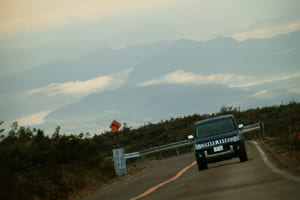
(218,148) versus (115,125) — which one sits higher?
(115,125)

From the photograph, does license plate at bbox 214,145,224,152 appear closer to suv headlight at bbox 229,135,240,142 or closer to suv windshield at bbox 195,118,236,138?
suv headlight at bbox 229,135,240,142

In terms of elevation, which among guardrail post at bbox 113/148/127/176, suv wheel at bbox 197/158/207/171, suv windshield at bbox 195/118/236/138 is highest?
suv windshield at bbox 195/118/236/138

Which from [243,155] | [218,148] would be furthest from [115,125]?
[243,155]

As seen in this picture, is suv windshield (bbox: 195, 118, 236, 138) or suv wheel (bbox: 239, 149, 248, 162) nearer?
suv wheel (bbox: 239, 149, 248, 162)

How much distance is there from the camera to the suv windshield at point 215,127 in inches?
733

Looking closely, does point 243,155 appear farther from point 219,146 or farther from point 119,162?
point 119,162

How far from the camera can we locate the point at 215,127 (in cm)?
1878

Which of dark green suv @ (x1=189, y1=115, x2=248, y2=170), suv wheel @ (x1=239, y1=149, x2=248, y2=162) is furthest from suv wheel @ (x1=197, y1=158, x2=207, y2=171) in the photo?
suv wheel @ (x1=239, y1=149, x2=248, y2=162)

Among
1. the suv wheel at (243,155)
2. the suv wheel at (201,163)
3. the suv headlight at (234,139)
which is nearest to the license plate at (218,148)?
the suv headlight at (234,139)

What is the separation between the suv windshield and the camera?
18.6 meters

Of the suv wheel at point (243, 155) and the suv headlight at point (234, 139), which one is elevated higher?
the suv headlight at point (234, 139)

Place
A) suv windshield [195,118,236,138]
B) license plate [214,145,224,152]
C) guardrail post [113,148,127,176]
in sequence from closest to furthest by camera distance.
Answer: license plate [214,145,224,152]
suv windshield [195,118,236,138]
guardrail post [113,148,127,176]

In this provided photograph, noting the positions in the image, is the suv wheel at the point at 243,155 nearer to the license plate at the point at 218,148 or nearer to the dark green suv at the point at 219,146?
the dark green suv at the point at 219,146

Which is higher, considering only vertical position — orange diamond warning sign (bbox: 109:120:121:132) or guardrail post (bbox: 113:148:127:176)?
orange diamond warning sign (bbox: 109:120:121:132)
